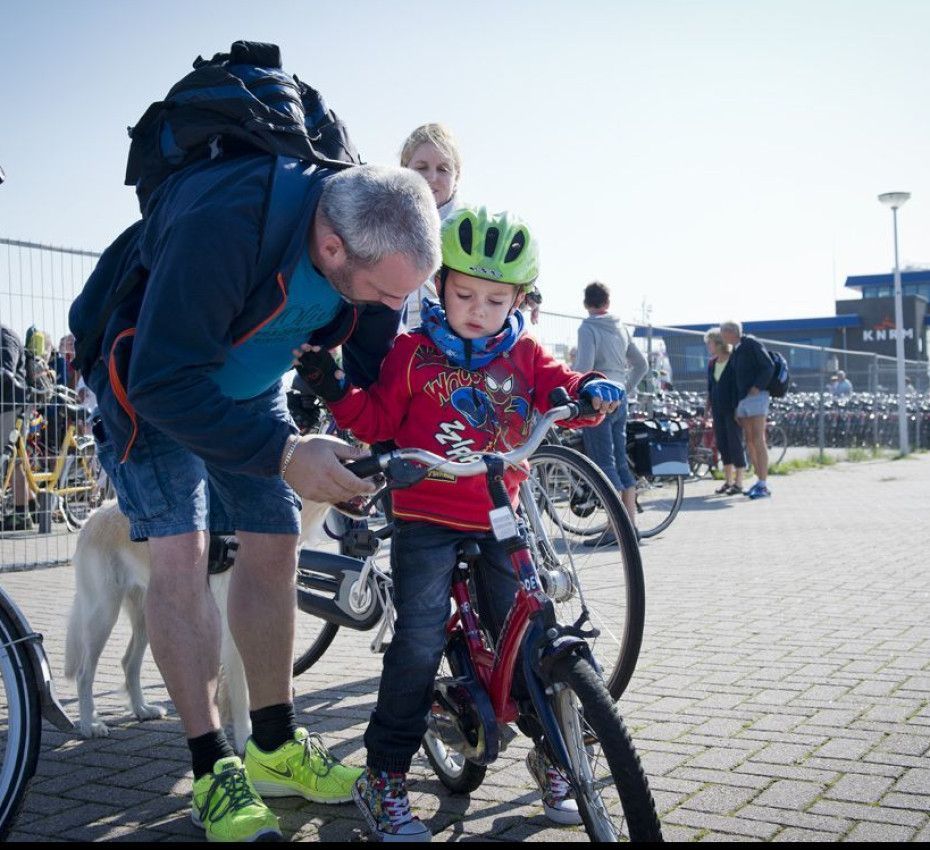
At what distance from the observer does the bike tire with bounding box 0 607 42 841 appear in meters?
2.81

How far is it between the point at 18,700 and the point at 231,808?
61 cm

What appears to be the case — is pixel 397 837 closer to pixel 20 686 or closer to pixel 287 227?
pixel 20 686

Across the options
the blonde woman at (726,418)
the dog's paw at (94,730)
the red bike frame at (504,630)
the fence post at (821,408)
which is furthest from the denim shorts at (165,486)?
the fence post at (821,408)

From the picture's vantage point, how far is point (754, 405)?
14.5m

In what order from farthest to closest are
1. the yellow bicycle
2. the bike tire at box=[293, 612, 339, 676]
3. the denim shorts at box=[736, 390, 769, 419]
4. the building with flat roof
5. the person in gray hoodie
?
1. the building with flat roof
2. the denim shorts at box=[736, 390, 769, 419]
3. the yellow bicycle
4. the person in gray hoodie
5. the bike tire at box=[293, 612, 339, 676]

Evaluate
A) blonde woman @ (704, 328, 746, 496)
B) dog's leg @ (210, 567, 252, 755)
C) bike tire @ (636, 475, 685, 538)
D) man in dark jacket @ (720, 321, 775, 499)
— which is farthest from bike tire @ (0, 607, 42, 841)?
man in dark jacket @ (720, 321, 775, 499)

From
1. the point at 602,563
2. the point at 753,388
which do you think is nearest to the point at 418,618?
the point at 602,563

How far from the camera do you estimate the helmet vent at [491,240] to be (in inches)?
129

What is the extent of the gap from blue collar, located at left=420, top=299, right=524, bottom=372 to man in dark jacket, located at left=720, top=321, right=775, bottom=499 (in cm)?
1131

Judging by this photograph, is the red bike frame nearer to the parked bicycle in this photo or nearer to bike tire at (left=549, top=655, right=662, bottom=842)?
bike tire at (left=549, top=655, right=662, bottom=842)

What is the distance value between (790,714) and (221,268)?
2.66 meters

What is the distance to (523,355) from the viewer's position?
139 inches

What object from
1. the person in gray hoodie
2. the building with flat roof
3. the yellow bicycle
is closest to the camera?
the person in gray hoodie

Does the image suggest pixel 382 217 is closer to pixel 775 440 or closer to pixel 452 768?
pixel 452 768
